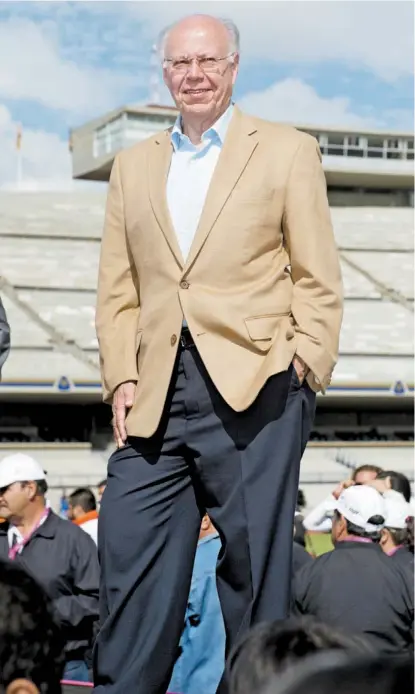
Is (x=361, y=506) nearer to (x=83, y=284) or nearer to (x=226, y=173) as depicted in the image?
(x=226, y=173)

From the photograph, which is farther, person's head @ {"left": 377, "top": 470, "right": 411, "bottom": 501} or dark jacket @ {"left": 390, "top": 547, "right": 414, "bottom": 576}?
person's head @ {"left": 377, "top": 470, "right": 411, "bottom": 501}

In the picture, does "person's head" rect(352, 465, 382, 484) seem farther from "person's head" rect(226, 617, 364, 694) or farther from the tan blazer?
"person's head" rect(226, 617, 364, 694)

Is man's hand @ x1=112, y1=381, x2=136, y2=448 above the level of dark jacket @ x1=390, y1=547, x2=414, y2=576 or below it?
above

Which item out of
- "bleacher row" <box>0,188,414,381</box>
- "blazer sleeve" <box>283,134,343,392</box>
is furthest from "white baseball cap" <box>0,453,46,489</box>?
"bleacher row" <box>0,188,414,381</box>

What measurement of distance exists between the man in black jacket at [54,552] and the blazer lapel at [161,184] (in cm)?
272

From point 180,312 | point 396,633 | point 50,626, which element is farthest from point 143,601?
point 396,633

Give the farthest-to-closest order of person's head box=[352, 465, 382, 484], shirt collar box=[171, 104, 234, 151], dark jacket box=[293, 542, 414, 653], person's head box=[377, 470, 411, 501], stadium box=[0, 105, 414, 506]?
stadium box=[0, 105, 414, 506], person's head box=[352, 465, 382, 484], person's head box=[377, 470, 411, 501], dark jacket box=[293, 542, 414, 653], shirt collar box=[171, 104, 234, 151]

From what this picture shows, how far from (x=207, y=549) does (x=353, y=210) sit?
46.2 metres

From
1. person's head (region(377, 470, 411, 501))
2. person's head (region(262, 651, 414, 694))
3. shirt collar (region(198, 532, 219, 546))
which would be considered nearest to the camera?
person's head (region(262, 651, 414, 694))

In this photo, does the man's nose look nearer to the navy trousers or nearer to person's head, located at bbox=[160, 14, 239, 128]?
person's head, located at bbox=[160, 14, 239, 128]

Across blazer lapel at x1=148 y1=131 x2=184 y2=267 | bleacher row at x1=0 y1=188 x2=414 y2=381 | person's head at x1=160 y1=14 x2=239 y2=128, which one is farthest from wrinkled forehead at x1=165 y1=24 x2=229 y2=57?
bleacher row at x1=0 y1=188 x2=414 y2=381

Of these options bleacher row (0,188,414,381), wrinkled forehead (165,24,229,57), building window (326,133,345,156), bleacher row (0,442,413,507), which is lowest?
bleacher row (0,442,413,507)

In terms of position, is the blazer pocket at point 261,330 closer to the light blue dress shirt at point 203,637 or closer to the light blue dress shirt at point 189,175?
the light blue dress shirt at point 189,175

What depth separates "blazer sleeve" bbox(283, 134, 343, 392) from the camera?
3.35m
